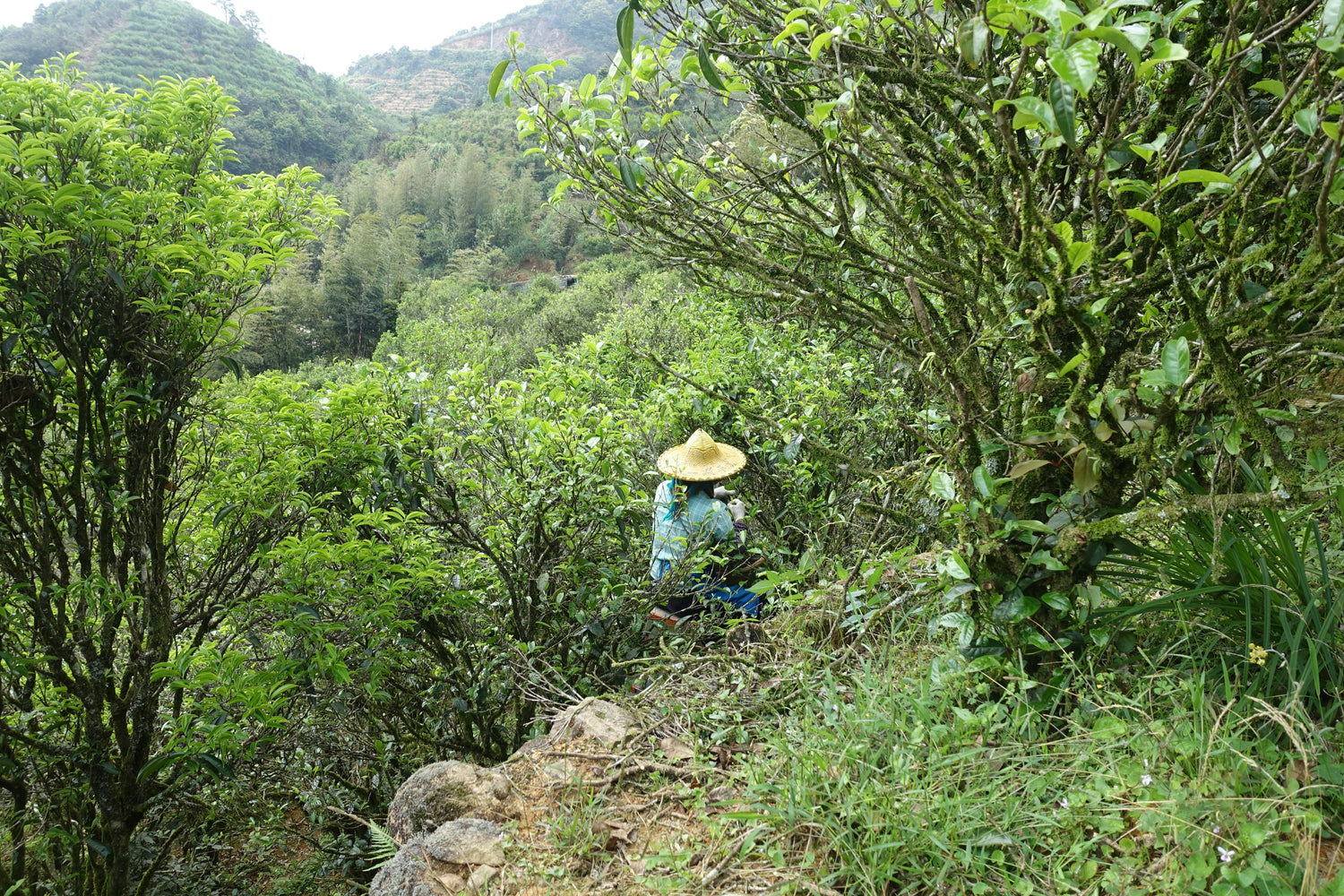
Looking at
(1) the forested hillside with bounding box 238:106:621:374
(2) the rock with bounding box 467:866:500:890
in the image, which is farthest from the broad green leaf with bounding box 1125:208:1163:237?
(1) the forested hillside with bounding box 238:106:621:374

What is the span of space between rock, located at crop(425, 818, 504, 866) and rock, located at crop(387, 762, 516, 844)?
0.24 ft

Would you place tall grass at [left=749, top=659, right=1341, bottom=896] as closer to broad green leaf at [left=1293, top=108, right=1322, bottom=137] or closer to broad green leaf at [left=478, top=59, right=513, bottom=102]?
broad green leaf at [left=1293, top=108, right=1322, bottom=137]

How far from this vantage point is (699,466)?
4.02 meters

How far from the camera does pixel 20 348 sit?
8.79ft

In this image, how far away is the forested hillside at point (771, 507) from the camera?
1348 mm

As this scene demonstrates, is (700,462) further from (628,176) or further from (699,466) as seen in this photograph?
(628,176)

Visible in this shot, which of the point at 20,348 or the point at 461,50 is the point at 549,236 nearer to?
the point at 20,348

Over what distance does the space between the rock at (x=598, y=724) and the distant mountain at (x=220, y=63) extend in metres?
60.0

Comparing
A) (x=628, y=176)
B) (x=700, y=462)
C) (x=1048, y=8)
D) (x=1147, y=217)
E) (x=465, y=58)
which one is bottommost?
(x=700, y=462)

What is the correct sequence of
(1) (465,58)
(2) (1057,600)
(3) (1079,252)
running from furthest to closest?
(1) (465,58) < (2) (1057,600) < (3) (1079,252)

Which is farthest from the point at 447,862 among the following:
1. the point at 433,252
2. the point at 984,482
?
the point at 433,252

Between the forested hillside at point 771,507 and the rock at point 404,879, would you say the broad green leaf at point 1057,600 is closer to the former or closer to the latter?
the forested hillside at point 771,507

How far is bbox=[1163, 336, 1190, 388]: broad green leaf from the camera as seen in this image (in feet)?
3.93

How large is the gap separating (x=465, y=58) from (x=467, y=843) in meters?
121
